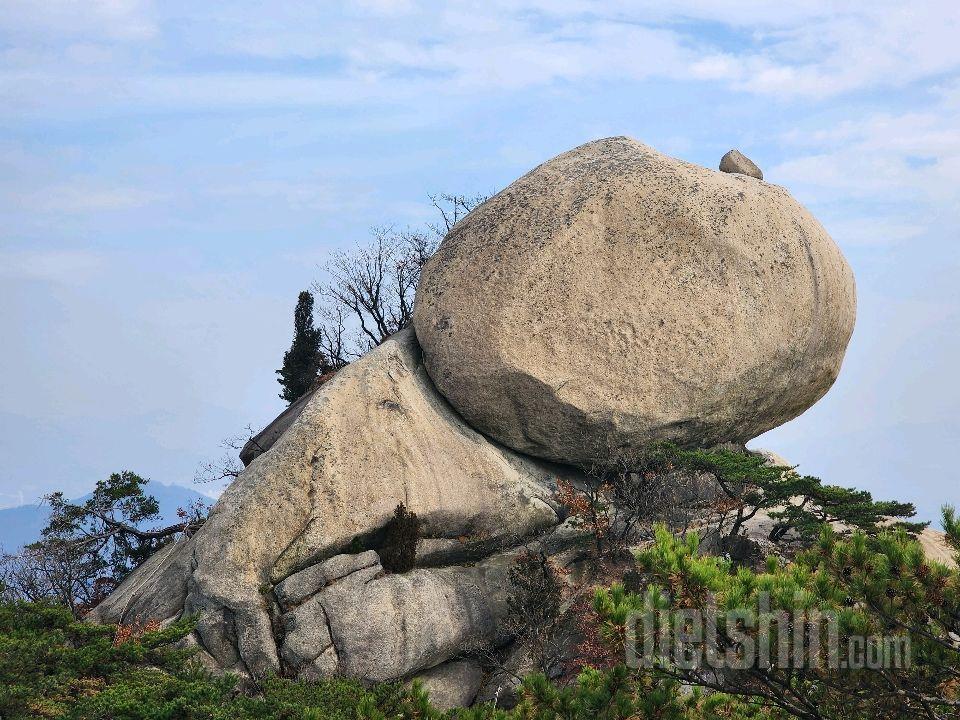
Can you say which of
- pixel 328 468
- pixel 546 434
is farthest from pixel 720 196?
pixel 328 468

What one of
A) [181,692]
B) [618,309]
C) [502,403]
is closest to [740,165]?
[618,309]

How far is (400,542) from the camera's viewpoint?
17281mm

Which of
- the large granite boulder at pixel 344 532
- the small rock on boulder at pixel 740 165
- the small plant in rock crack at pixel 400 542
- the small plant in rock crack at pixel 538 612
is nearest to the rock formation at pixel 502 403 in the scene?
the large granite boulder at pixel 344 532

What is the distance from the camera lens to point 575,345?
1894 cm

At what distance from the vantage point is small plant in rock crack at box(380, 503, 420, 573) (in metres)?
17.1

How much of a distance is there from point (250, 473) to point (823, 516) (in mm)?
9741

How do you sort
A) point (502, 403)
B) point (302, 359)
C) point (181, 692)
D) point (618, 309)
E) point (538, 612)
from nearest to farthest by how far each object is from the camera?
point (181, 692)
point (538, 612)
point (618, 309)
point (502, 403)
point (302, 359)

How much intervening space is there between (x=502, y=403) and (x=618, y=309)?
8.87 feet

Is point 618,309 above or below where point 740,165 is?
below

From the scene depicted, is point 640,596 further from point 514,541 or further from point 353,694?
point 514,541

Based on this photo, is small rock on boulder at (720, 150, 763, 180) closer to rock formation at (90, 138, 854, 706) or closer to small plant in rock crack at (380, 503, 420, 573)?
rock formation at (90, 138, 854, 706)

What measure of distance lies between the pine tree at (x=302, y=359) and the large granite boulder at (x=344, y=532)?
8.90 m

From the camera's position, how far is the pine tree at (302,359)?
2805 centimetres

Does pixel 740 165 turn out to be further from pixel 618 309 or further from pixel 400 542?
pixel 400 542
